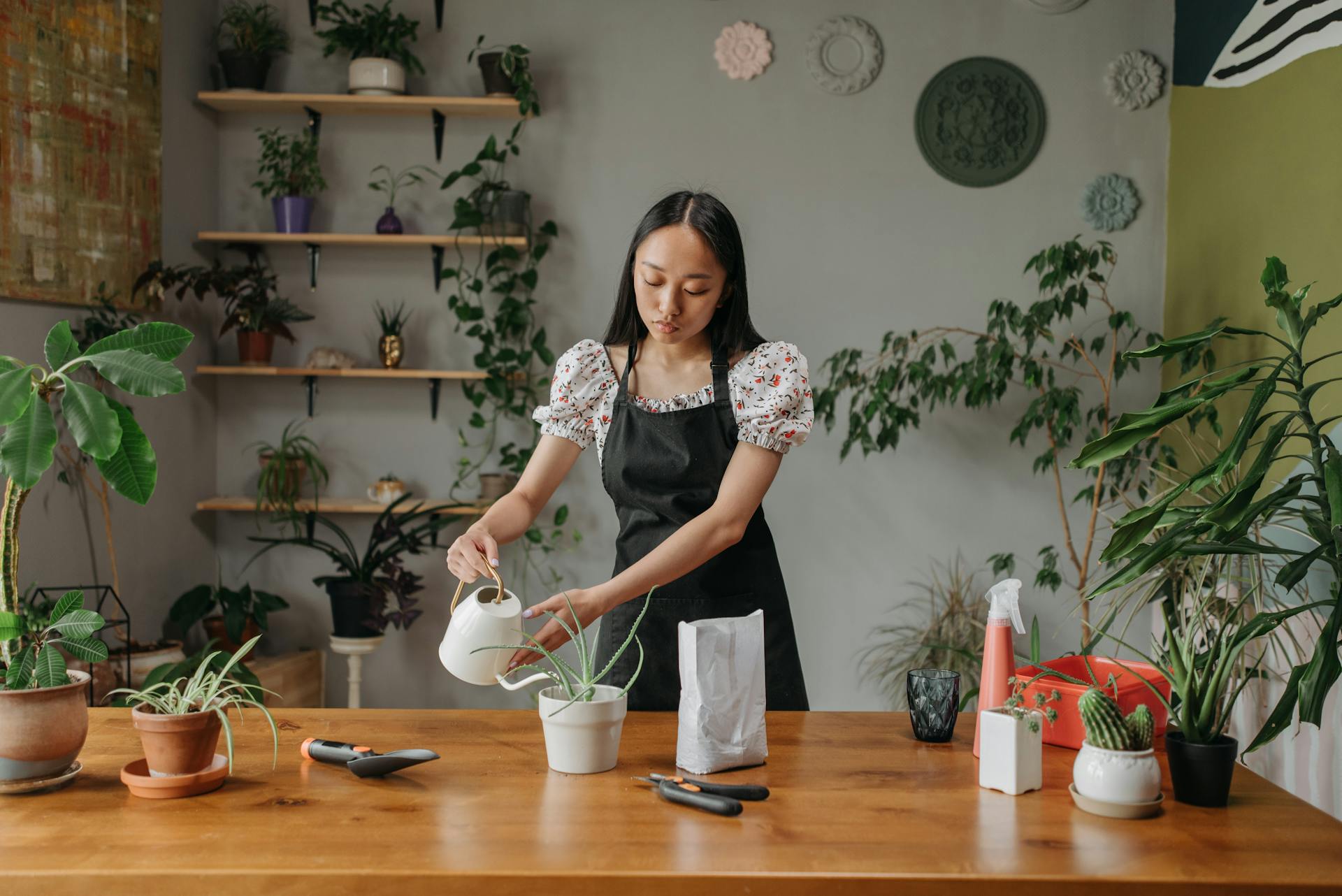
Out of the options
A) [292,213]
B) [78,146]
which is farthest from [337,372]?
[78,146]

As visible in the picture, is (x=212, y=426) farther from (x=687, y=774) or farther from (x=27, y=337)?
(x=687, y=774)

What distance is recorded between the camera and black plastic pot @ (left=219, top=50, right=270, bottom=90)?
139 inches

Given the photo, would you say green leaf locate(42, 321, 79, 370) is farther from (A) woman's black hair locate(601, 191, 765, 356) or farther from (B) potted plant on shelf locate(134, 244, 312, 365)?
(B) potted plant on shelf locate(134, 244, 312, 365)

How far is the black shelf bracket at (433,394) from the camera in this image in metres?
3.72

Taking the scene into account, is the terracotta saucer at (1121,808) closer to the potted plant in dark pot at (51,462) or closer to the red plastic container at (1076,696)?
the red plastic container at (1076,696)

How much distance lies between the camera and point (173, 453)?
11.5ft

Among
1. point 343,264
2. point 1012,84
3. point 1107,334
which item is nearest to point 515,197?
point 343,264

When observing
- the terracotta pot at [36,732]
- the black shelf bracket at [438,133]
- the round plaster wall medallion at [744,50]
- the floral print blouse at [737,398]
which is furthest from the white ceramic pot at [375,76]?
the terracotta pot at [36,732]

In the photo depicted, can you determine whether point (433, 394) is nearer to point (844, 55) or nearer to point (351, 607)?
point (351, 607)

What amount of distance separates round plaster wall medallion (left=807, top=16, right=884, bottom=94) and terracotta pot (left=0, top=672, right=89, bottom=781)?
10.2 feet

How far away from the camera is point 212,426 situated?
375cm

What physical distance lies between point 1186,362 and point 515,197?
2.10 metres

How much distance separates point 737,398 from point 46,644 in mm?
1118

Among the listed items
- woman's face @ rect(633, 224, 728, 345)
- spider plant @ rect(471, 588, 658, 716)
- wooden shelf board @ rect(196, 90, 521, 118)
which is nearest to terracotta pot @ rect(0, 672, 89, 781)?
spider plant @ rect(471, 588, 658, 716)
